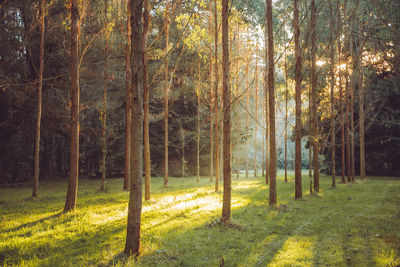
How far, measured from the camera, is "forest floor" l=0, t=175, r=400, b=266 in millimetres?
4414

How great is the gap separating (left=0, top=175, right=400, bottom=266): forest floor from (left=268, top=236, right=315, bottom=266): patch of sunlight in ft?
0.05

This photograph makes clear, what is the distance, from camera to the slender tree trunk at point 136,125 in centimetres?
437

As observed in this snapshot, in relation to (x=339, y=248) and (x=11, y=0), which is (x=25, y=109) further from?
(x=339, y=248)

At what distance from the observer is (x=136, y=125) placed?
4426mm

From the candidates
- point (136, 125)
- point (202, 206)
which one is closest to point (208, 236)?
point (136, 125)

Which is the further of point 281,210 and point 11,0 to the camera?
point 11,0

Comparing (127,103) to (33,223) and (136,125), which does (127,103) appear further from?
(136,125)

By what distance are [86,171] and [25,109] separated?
333 inches

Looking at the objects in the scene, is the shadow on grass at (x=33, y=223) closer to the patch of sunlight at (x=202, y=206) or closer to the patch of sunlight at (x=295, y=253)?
the patch of sunlight at (x=202, y=206)

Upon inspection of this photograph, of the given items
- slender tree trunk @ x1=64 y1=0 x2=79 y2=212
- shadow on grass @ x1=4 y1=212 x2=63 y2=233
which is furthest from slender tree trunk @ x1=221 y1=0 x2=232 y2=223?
shadow on grass @ x1=4 y1=212 x2=63 y2=233

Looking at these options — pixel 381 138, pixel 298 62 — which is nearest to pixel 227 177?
pixel 298 62

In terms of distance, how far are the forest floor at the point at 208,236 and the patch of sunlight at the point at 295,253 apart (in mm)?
16

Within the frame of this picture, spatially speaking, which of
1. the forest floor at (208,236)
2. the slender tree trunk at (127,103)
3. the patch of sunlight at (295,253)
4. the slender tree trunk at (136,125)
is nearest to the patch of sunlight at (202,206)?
the forest floor at (208,236)

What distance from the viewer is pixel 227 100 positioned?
21.4 ft
